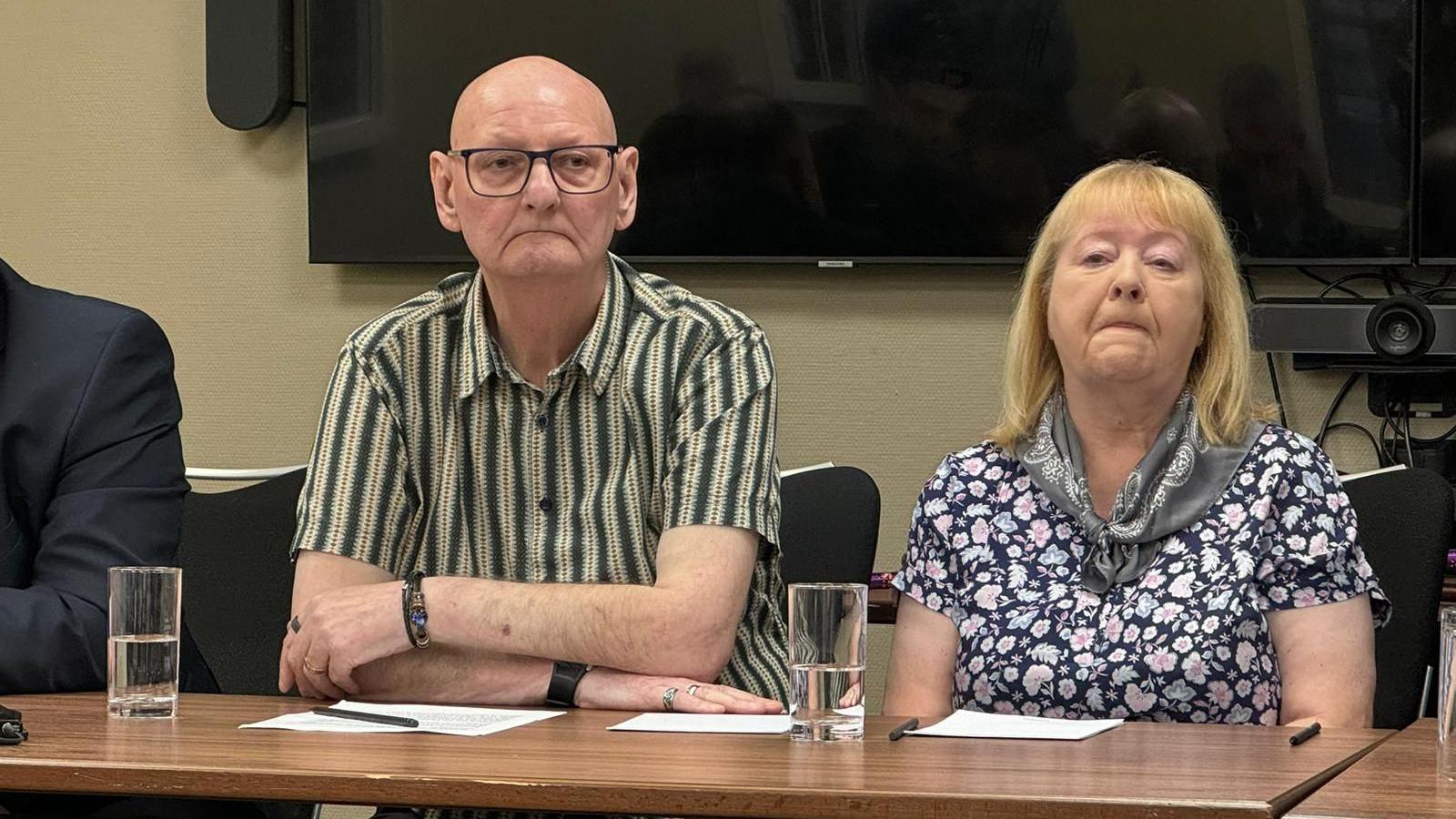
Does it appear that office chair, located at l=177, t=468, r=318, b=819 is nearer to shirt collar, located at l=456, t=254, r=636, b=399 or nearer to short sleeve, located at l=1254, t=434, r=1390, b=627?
shirt collar, located at l=456, t=254, r=636, b=399

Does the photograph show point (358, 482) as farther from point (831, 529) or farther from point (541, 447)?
point (831, 529)

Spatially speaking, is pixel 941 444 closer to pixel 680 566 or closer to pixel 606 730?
pixel 680 566

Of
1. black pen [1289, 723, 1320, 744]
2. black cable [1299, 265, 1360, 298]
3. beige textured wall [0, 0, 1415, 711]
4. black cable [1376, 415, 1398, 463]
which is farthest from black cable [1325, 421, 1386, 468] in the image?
black pen [1289, 723, 1320, 744]

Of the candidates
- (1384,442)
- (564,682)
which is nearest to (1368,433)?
(1384,442)

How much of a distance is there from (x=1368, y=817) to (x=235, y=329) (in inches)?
127

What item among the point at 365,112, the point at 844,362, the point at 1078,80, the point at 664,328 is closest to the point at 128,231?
the point at 365,112


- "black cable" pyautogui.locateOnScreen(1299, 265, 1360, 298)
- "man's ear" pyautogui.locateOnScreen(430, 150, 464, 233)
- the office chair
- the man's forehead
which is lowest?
the office chair

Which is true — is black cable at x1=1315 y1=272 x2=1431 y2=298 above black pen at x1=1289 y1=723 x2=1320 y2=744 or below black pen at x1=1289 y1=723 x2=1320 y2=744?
above

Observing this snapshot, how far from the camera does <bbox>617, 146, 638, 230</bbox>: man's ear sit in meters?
2.09

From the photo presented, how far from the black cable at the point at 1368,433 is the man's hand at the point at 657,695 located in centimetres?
200

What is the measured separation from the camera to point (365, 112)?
12.5 ft

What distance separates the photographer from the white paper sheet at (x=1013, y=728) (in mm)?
1521

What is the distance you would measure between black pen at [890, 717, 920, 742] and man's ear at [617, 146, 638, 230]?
2.38 feet

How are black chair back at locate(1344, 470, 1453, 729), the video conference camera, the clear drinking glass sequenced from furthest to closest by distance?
the video conference camera, black chair back at locate(1344, 470, 1453, 729), the clear drinking glass
